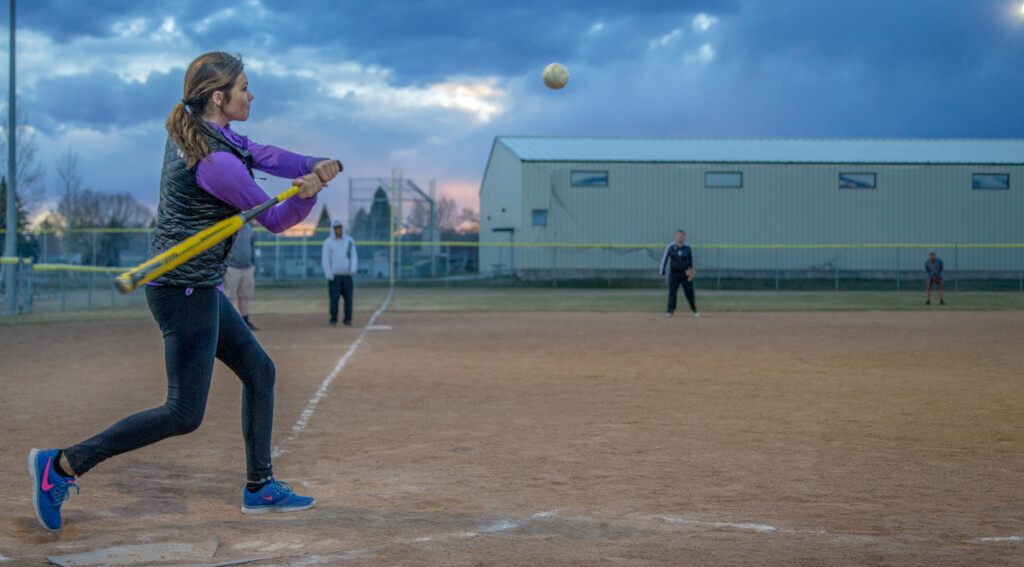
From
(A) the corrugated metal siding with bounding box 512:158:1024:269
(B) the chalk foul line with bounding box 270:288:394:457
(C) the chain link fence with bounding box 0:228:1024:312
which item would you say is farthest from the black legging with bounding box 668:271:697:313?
(A) the corrugated metal siding with bounding box 512:158:1024:269

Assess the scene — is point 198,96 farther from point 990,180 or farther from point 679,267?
point 990,180

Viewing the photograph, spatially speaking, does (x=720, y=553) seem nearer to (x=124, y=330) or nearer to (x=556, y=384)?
(x=556, y=384)

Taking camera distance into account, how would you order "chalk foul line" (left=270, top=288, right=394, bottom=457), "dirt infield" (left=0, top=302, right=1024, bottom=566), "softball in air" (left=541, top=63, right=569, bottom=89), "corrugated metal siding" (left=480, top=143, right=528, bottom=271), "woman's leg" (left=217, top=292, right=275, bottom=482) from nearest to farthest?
"dirt infield" (left=0, top=302, right=1024, bottom=566) → "woman's leg" (left=217, top=292, right=275, bottom=482) → "chalk foul line" (left=270, top=288, right=394, bottom=457) → "softball in air" (left=541, top=63, right=569, bottom=89) → "corrugated metal siding" (left=480, top=143, right=528, bottom=271)

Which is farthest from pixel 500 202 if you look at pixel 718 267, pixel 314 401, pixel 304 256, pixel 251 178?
pixel 251 178

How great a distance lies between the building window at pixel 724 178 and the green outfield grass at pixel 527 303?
7.74m

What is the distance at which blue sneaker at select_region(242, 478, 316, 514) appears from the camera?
4.45 m

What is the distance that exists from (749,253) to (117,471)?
3690cm

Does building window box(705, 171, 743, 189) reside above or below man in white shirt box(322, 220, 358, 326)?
above

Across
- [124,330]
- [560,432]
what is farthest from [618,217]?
[560,432]

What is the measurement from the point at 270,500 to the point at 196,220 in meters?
1.50

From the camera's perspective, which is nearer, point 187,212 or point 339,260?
point 187,212

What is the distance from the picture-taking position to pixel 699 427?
22.5ft

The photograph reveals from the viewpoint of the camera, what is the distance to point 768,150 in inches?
1689

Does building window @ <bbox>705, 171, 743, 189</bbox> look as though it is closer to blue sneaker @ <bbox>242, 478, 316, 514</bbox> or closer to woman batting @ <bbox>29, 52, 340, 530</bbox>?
blue sneaker @ <bbox>242, 478, 316, 514</bbox>
